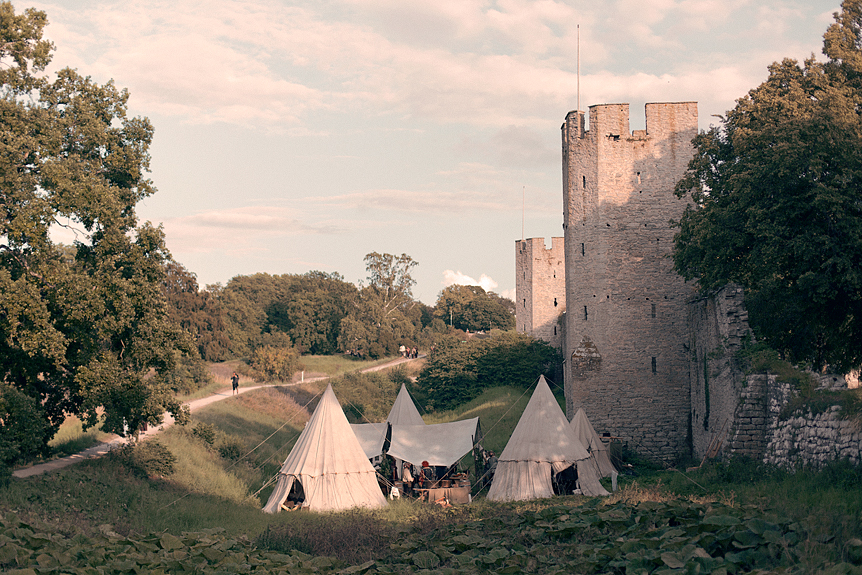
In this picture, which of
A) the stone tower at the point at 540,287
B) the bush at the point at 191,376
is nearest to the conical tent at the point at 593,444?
the stone tower at the point at 540,287

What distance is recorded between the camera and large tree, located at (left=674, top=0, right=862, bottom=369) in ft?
43.9

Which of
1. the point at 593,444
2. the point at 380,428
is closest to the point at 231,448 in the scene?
the point at 380,428

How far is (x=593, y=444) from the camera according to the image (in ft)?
65.7

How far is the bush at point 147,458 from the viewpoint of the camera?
58.6ft

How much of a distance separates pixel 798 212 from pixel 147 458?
16749 millimetres

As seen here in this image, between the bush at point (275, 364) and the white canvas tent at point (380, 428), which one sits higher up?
the bush at point (275, 364)

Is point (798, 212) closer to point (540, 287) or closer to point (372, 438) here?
point (372, 438)

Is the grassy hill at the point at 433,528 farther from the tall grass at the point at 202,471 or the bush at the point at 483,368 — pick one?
the bush at the point at 483,368

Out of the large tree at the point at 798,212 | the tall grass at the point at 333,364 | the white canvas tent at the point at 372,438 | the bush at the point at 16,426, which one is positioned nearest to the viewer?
the large tree at the point at 798,212

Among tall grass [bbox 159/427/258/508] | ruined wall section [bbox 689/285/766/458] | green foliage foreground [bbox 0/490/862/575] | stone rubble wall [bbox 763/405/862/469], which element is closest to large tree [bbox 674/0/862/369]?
ruined wall section [bbox 689/285/766/458]

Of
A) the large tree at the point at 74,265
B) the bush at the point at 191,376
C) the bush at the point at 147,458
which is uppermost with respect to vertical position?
the large tree at the point at 74,265

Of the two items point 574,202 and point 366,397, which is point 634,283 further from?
point 366,397

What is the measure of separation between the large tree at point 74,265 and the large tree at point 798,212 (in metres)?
13.9

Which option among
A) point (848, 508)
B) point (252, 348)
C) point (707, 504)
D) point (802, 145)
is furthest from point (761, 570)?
point (252, 348)
